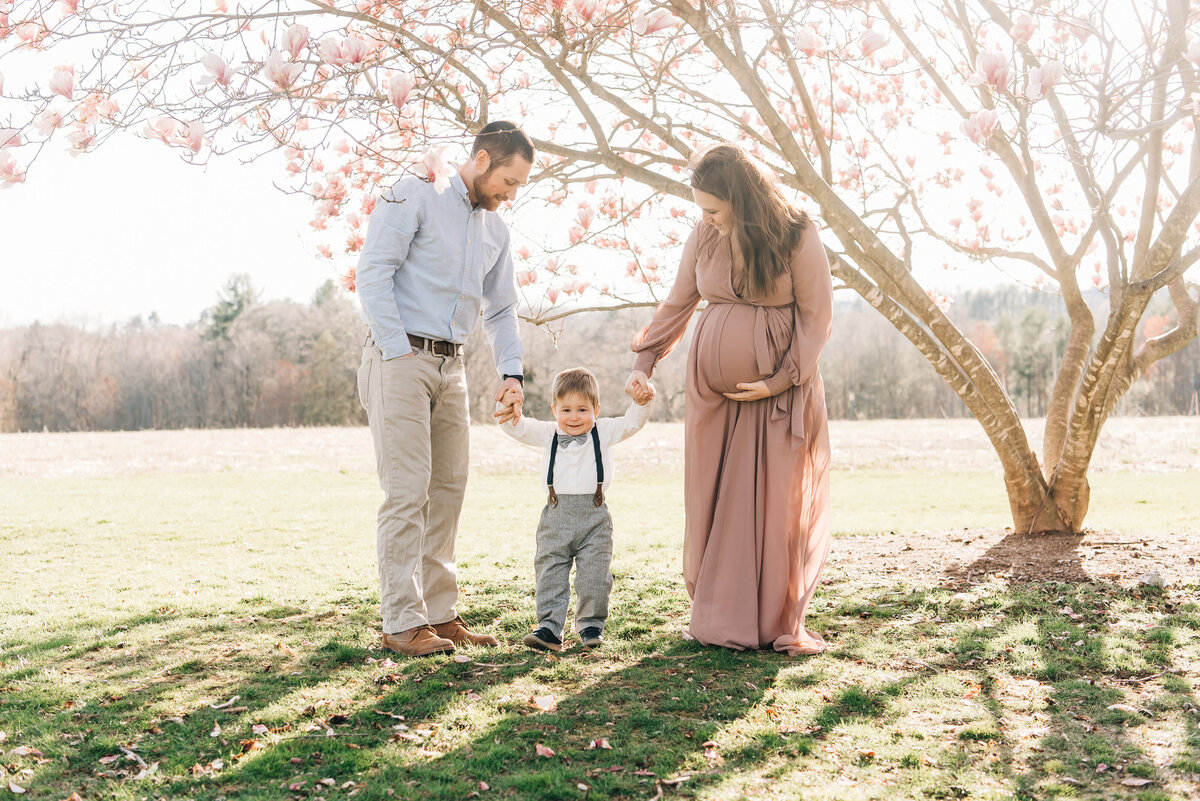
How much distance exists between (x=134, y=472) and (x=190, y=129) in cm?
1898

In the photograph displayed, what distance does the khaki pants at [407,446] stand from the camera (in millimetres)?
3865

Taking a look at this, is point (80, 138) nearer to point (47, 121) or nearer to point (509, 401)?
point (47, 121)

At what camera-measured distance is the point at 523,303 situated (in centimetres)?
686

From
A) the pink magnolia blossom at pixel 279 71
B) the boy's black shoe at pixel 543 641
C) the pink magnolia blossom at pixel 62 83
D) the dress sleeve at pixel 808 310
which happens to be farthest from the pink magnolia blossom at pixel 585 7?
the boy's black shoe at pixel 543 641

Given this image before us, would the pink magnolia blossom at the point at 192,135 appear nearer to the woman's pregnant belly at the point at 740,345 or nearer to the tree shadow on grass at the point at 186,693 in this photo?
the tree shadow on grass at the point at 186,693

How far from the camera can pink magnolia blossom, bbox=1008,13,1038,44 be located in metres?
4.74

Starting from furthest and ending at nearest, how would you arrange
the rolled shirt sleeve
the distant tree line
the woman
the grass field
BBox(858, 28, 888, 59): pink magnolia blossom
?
the distant tree line, BBox(858, 28, 888, 59): pink magnolia blossom, the woman, the rolled shirt sleeve, the grass field

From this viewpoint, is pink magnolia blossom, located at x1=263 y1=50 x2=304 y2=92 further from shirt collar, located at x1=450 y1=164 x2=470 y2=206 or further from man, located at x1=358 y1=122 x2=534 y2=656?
shirt collar, located at x1=450 y1=164 x2=470 y2=206

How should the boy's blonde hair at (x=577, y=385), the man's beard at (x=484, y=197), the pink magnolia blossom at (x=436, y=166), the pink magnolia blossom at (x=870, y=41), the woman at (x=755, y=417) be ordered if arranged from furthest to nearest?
the pink magnolia blossom at (x=870, y=41) < the boy's blonde hair at (x=577, y=385) < the man's beard at (x=484, y=197) < the woman at (x=755, y=417) < the pink magnolia blossom at (x=436, y=166)

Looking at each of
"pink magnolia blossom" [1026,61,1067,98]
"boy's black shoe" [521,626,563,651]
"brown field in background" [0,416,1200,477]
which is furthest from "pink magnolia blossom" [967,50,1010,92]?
"brown field in background" [0,416,1200,477]

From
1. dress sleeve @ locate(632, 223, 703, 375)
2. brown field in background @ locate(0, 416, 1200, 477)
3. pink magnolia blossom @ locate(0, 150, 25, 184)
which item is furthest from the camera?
brown field in background @ locate(0, 416, 1200, 477)

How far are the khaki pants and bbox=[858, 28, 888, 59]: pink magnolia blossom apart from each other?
2.78 metres

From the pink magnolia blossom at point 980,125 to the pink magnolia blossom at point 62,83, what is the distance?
4.10m

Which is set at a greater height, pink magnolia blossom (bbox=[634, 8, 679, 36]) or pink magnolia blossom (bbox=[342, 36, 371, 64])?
pink magnolia blossom (bbox=[634, 8, 679, 36])
